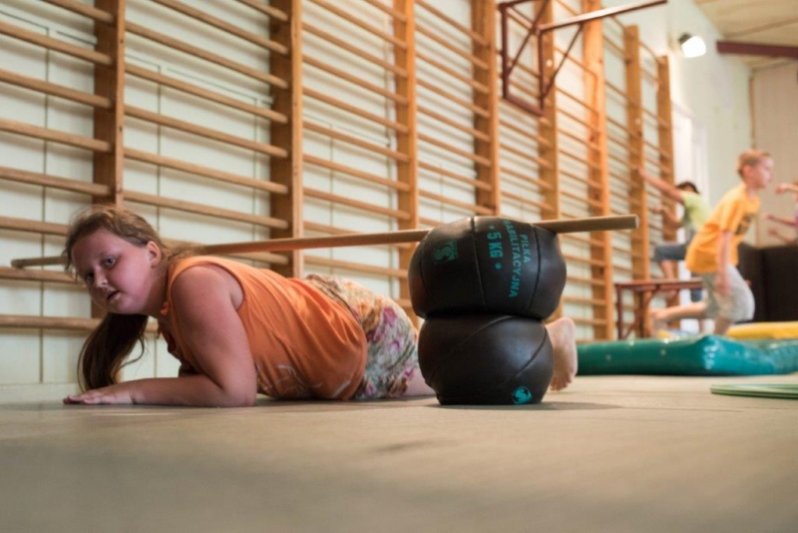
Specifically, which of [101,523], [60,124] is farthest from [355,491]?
[60,124]

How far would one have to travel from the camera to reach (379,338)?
2.31 meters

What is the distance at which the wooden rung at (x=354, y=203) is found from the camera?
4.16 m

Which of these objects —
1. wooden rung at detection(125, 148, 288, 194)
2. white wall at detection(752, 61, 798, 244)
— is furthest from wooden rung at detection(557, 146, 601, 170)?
white wall at detection(752, 61, 798, 244)

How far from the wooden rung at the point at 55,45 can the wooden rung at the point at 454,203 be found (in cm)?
221

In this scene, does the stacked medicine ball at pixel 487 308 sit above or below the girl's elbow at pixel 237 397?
above

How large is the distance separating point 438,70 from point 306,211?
5.43ft

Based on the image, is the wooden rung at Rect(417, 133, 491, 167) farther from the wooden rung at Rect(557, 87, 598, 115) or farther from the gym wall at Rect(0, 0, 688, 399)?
the wooden rung at Rect(557, 87, 598, 115)

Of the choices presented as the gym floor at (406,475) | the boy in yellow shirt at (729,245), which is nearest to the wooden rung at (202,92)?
the gym floor at (406,475)

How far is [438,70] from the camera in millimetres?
5414

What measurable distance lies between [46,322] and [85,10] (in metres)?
1.12

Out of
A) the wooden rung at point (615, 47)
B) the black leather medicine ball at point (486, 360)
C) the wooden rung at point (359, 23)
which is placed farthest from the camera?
the wooden rung at point (615, 47)

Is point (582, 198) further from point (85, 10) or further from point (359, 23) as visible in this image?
point (85, 10)

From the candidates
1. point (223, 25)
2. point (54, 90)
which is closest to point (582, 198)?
point (223, 25)

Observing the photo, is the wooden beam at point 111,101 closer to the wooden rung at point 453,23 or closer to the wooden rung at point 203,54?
the wooden rung at point 203,54
